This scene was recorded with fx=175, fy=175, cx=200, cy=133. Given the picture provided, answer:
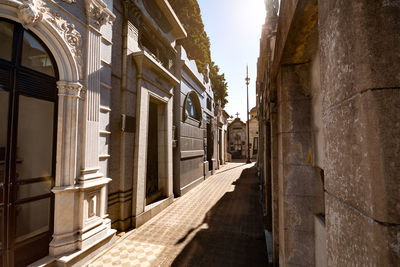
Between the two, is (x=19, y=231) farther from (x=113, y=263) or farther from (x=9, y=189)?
(x=113, y=263)

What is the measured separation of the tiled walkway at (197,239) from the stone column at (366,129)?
11.5ft

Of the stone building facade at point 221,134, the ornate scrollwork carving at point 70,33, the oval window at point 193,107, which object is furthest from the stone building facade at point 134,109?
the stone building facade at point 221,134

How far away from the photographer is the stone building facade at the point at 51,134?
2955 mm

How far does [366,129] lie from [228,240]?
456 cm

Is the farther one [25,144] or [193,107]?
[193,107]

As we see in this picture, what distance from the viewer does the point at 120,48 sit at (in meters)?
5.05

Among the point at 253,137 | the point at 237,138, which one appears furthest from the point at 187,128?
the point at 253,137

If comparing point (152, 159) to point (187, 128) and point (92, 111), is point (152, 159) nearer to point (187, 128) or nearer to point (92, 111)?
point (187, 128)

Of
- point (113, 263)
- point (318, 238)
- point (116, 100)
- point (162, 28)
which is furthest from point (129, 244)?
→ point (162, 28)

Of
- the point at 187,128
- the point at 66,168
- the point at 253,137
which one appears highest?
the point at 253,137

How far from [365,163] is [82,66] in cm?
477

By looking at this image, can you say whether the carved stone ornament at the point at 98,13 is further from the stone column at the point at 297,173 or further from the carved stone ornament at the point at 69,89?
the stone column at the point at 297,173

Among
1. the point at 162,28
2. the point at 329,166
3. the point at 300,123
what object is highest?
the point at 162,28

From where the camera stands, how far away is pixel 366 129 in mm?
698
